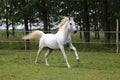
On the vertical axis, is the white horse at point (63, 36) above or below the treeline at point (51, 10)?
below

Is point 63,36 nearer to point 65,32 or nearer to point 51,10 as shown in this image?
point 65,32

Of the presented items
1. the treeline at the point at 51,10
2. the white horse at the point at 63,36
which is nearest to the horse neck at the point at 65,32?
the white horse at the point at 63,36

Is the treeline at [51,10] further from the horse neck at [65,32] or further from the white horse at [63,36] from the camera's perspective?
the horse neck at [65,32]

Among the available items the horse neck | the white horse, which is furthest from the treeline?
the horse neck

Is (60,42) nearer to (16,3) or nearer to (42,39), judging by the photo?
(42,39)

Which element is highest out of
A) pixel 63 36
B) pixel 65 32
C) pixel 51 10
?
pixel 51 10

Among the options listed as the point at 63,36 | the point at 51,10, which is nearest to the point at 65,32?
the point at 63,36

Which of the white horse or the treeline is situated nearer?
the white horse

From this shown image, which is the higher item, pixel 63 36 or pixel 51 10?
pixel 51 10

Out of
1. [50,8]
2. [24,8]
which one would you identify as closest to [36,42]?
[24,8]

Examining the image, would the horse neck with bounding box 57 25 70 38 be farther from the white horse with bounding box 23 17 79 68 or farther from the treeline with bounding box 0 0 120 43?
the treeline with bounding box 0 0 120 43

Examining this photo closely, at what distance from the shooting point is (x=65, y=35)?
521 inches

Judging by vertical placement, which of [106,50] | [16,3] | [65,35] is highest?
[16,3]

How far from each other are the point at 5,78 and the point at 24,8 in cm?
1893
